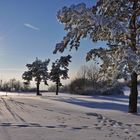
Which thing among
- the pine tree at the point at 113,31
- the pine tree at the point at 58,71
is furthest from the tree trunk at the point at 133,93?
the pine tree at the point at 58,71

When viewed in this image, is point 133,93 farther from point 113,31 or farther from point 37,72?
point 37,72


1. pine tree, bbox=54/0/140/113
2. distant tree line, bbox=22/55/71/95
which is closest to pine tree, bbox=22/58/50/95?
distant tree line, bbox=22/55/71/95

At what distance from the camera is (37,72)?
8356 centimetres

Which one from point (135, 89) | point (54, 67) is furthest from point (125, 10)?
point (54, 67)

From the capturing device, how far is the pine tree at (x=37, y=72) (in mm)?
83675

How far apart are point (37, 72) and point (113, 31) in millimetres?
61412

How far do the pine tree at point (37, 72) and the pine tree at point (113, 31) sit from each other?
58.5m

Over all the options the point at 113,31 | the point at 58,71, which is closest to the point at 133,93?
the point at 113,31

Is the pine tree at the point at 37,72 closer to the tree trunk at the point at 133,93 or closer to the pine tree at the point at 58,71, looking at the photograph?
the pine tree at the point at 58,71

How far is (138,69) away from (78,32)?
4.99 meters

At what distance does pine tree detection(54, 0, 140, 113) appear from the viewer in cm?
2220

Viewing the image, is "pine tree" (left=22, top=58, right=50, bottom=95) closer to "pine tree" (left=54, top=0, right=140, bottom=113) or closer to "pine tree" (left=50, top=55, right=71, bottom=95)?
"pine tree" (left=50, top=55, right=71, bottom=95)

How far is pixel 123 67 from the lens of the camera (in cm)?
2209

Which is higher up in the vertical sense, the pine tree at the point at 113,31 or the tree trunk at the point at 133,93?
the pine tree at the point at 113,31
